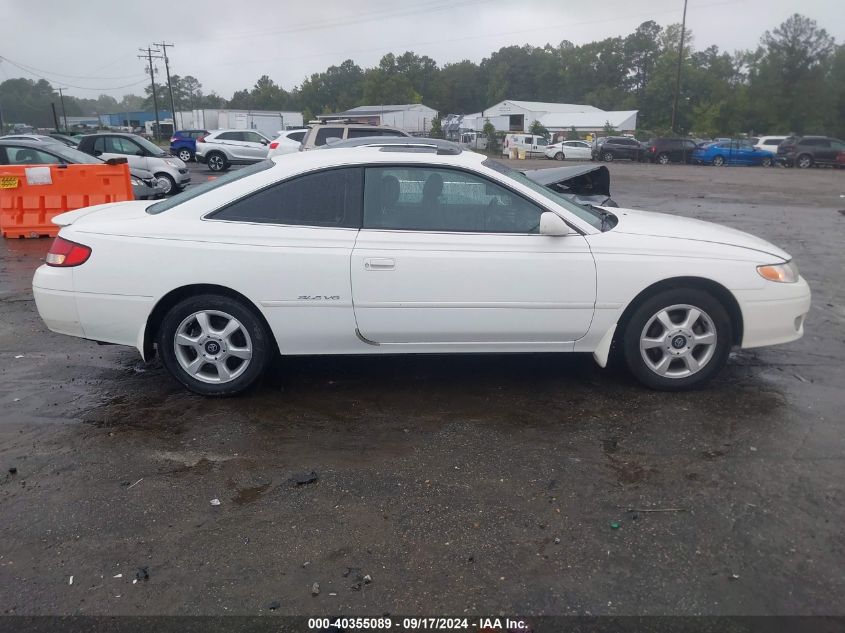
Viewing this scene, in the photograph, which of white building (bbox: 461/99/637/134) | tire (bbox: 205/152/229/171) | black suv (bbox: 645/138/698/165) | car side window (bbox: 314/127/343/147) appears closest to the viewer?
car side window (bbox: 314/127/343/147)

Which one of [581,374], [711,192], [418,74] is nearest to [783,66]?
[711,192]

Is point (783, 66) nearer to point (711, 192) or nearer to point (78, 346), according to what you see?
point (711, 192)

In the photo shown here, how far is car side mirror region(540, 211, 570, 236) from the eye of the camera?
13.7 feet

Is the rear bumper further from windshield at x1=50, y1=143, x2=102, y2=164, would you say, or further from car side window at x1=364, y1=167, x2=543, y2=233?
windshield at x1=50, y1=143, x2=102, y2=164

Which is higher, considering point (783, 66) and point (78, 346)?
point (783, 66)

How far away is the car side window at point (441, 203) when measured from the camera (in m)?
4.33

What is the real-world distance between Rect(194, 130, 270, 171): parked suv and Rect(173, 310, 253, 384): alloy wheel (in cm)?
2311

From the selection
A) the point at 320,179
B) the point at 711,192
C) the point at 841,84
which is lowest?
the point at 711,192

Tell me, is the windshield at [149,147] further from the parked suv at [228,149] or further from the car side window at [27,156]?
the parked suv at [228,149]

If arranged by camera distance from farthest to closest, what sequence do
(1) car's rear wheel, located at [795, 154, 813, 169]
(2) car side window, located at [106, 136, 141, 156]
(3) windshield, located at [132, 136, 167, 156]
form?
(1) car's rear wheel, located at [795, 154, 813, 169] < (2) car side window, located at [106, 136, 141, 156] < (3) windshield, located at [132, 136, 167, 156]

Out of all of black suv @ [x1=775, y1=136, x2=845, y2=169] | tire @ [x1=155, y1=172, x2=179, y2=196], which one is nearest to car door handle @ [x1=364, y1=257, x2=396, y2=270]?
tire @ [x1=155, y1=172, x2=179, y2=196]

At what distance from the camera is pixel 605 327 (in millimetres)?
4363

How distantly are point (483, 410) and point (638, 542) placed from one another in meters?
1.52

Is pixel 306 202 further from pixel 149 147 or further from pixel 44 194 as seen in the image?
pixel 149 147
